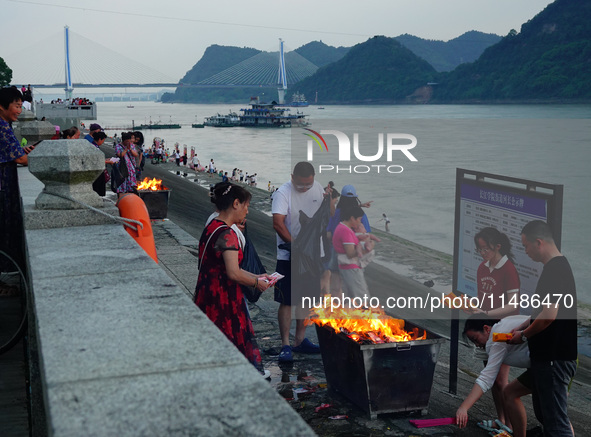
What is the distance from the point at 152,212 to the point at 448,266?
1362 cm

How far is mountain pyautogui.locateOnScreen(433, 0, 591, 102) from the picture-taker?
5694 inches

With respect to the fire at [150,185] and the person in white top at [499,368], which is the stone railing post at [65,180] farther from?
the fire at [150,185]

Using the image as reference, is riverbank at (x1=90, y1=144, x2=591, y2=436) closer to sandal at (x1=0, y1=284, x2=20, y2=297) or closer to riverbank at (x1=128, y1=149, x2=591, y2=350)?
riverbank at (x1=128, y1=149, x2=591, y2=350)

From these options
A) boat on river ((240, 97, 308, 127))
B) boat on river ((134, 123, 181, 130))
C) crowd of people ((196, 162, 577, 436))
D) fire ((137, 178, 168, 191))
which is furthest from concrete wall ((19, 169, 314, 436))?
boat on river ((134, 123, 181, 130))

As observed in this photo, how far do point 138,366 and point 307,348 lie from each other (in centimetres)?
472

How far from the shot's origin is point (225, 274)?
14.2ft

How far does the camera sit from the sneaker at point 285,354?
20.5 ft

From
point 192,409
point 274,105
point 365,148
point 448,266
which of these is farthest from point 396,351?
point 274,105

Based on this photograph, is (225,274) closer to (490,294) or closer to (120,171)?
(490,294)

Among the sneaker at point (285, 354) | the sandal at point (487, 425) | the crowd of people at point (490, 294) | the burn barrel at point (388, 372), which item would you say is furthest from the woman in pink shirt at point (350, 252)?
the sandal at point (487, 425)

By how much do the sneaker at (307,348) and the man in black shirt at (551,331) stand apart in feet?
8.09

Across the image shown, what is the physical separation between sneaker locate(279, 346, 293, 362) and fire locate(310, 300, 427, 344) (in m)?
0.77

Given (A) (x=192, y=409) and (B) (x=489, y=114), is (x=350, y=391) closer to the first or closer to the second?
(A) (x=192, y=409)

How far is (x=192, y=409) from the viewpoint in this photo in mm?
1725
